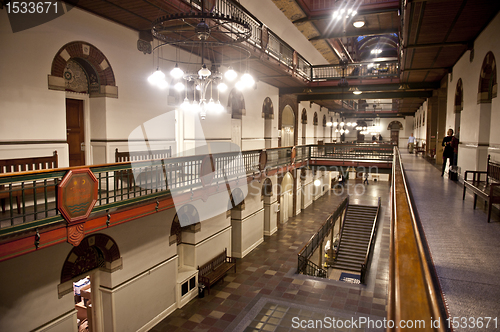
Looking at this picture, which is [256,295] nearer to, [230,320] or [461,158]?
[230,320]

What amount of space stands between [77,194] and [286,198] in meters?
13.5

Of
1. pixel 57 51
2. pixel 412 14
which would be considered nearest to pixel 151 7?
pixel 57 51

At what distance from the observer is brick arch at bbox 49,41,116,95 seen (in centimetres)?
621

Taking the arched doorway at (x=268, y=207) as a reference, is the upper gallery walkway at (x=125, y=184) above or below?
above

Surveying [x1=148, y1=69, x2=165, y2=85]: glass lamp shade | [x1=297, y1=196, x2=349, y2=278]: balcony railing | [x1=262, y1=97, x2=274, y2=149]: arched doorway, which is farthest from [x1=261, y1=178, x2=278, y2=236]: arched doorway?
[x1=148, y1=69, x2=165, y2=85]: glass lamp shade

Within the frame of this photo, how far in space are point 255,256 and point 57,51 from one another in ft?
30.3

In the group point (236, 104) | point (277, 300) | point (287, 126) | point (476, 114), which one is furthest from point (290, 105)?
point (277, 300)

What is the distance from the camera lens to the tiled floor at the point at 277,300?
282 inches

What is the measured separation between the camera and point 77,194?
4621 millimetres

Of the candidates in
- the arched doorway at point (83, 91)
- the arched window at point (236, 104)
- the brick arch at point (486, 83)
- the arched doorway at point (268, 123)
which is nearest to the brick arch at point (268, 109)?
the arched doorway at point (268, 123)

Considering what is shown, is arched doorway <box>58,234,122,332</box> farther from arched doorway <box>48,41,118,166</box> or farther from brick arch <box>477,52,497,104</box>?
brick arch <box>477,52,497,104</box>

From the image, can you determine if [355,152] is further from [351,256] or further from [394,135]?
[394,135]

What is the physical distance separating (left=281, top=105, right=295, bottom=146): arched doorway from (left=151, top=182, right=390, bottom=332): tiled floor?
7775 millimetres

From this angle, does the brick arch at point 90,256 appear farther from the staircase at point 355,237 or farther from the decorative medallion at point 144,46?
the staircase at point 355,237
